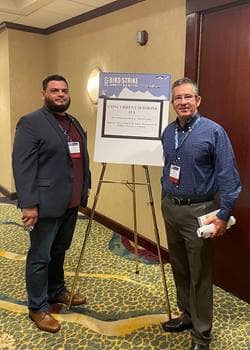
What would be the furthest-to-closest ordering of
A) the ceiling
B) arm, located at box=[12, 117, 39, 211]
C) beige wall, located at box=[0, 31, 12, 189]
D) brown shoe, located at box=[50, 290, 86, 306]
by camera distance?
beige wall, located at box=[0, 31, 12, 189]
the ceiling
brown shoe, located at box=[50, 290, 86, 306]
arm, located at box=[12, 117, 39, 211]

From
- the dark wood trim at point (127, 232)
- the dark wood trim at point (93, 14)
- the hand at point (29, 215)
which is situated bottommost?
the dark wood trim at point (127, 232)

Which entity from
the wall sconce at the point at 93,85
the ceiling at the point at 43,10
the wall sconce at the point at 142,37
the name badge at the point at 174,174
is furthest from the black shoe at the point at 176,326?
the ceiling at the point at 43,10

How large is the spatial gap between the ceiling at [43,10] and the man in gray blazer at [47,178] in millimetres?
1921

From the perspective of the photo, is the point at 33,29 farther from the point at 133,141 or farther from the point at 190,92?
the point at 190,92

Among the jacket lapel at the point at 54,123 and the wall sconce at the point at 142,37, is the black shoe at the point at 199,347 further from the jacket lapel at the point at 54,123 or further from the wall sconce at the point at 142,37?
the wall sconce at the point at 142,37

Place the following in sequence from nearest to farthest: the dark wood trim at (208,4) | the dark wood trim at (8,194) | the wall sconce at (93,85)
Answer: the dark wood trim at (208,4), the wall sconce at (93,85), the dark wood trim at (8,194)

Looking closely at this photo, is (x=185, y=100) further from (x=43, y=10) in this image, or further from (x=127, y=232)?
(x=43, y=10)

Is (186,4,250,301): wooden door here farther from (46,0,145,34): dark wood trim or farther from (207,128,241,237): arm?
(46,0,145,34): dark wood trim

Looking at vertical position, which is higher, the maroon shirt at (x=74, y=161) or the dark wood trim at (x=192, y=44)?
the dark wood trim at (x=192, y=44)

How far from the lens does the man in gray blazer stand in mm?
1987

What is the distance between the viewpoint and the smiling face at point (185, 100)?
5.92 feet

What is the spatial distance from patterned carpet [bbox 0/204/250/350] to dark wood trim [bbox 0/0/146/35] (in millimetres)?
2412

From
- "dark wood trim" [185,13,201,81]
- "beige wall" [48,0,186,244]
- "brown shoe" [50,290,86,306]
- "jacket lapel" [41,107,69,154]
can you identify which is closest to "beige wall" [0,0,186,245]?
"beige wall" [48,0,186,244]

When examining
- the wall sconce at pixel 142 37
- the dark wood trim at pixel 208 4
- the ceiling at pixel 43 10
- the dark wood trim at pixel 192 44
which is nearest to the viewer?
the dark wood trim at pixel 208 4
